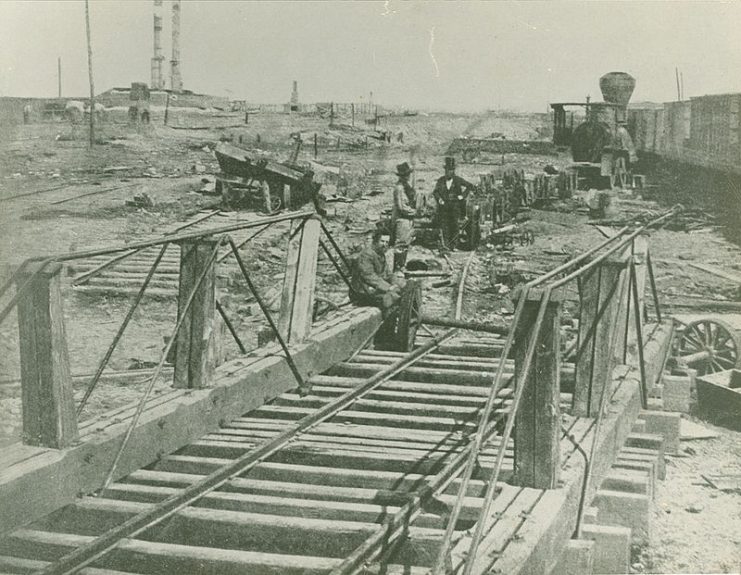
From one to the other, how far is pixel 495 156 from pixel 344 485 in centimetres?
4499

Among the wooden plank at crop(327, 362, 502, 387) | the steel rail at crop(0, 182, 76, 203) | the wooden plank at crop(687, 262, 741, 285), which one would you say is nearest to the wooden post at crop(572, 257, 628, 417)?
the wooden plank at crop(327, 362, 502, 387)

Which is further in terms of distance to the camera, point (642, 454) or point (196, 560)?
point (642, 454)

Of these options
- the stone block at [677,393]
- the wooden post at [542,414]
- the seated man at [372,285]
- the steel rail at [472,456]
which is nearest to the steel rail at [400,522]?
the steel rail at [472,456]

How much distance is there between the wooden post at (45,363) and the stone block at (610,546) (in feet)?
11.3

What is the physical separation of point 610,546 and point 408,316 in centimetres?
382

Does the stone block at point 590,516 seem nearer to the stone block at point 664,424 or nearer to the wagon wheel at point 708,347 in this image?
the stone block at point 664,424

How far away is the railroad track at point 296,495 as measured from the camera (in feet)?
14.8

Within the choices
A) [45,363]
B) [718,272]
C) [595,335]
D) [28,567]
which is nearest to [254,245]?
[718,272]

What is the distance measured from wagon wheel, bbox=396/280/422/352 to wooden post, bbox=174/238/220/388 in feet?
9.55

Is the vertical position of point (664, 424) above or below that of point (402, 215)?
below

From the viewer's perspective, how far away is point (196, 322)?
6.64 metres

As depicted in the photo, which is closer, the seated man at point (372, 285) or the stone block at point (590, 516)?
the stone block at point (590, 516)

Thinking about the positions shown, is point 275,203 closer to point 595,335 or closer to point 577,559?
point 595,335

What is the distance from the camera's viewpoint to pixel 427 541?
4.56m
